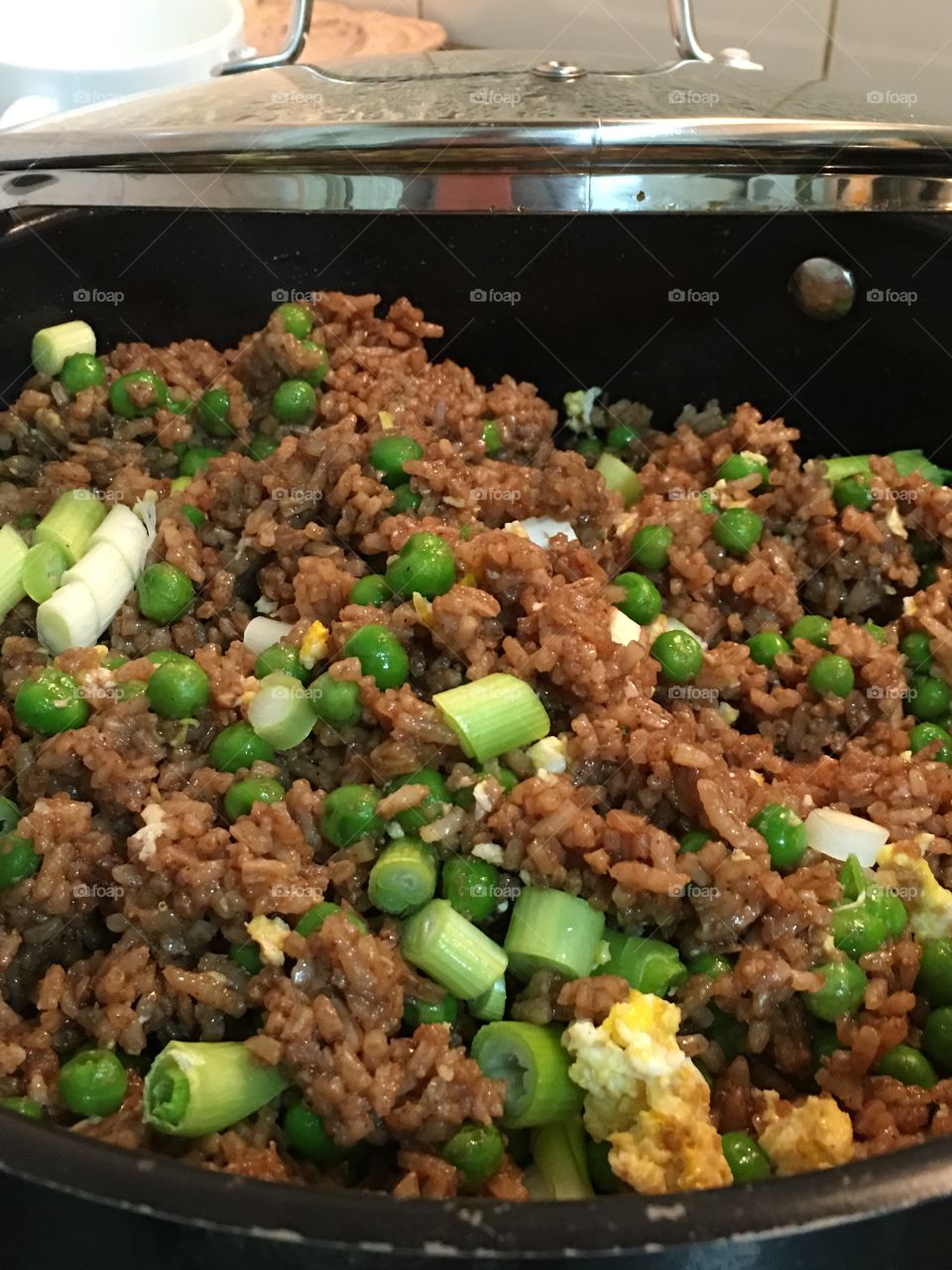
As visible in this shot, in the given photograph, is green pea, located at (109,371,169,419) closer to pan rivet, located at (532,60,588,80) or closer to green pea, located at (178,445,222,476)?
green pea, located at (178,445,222,476)

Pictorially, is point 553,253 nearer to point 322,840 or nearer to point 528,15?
point 322,840

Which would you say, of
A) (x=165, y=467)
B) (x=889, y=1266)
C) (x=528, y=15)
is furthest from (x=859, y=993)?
(x=528, y=15)

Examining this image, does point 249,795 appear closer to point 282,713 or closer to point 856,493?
point 282,713

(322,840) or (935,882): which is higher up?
(322,840)

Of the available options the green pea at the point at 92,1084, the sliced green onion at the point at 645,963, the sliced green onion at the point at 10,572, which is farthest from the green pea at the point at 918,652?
the sliced green onion at the point at 10,572

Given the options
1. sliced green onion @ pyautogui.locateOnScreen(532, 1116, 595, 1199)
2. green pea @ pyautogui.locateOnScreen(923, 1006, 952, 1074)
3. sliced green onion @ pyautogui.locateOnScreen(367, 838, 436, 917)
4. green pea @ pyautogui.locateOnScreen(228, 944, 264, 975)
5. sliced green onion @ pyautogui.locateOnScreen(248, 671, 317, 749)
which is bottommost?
sliced green onion @ pyautogui.locateOnScreen(532, 1116, 595, 1199)

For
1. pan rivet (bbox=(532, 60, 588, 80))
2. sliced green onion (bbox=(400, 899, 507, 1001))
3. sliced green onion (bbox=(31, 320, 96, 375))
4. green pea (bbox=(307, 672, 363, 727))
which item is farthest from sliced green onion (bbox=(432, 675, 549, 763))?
pan rivet (bbox=(532, 60, 588, 80))

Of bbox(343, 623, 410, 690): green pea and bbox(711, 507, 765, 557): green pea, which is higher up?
bbox(343, 623, 410, 690): green pea
